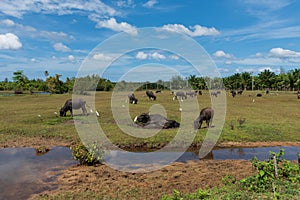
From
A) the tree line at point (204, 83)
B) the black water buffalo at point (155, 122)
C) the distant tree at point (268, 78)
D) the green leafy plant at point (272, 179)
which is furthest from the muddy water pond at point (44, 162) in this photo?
the distant tree at point (268, 78)

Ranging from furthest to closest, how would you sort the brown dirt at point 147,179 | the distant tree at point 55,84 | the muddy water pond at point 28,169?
the distant tree at point 55,84
the muddy water pond at point 28,169
the brown dirt at point 147,179

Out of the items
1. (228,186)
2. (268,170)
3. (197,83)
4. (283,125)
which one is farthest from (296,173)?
(197,83)

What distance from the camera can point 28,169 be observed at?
916cm

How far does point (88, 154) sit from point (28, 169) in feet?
7.47

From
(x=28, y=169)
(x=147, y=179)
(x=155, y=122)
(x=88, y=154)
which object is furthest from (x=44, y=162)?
(x=155, y=122)

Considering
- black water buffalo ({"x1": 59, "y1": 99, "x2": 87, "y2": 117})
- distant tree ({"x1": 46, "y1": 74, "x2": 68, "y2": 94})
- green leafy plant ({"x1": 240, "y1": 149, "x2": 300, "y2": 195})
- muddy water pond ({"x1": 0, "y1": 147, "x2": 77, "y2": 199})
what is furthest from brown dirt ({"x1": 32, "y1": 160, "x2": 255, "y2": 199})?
distant tree ({"x1": 46, "y1": 74, "x2": 68, "y2": 94})

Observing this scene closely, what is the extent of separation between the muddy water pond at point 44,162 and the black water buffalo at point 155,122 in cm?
419

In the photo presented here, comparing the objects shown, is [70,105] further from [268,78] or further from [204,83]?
[268,78]

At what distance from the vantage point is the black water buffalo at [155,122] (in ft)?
50.3

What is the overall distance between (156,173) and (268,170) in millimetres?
3575

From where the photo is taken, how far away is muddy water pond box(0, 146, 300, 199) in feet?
24.9

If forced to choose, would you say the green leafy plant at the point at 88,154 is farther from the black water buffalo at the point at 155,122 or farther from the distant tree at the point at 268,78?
the distant tree at the point at 268,78

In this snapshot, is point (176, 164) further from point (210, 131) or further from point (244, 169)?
point (210, 131)

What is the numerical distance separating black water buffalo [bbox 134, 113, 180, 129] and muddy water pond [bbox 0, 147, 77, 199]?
219 inches
